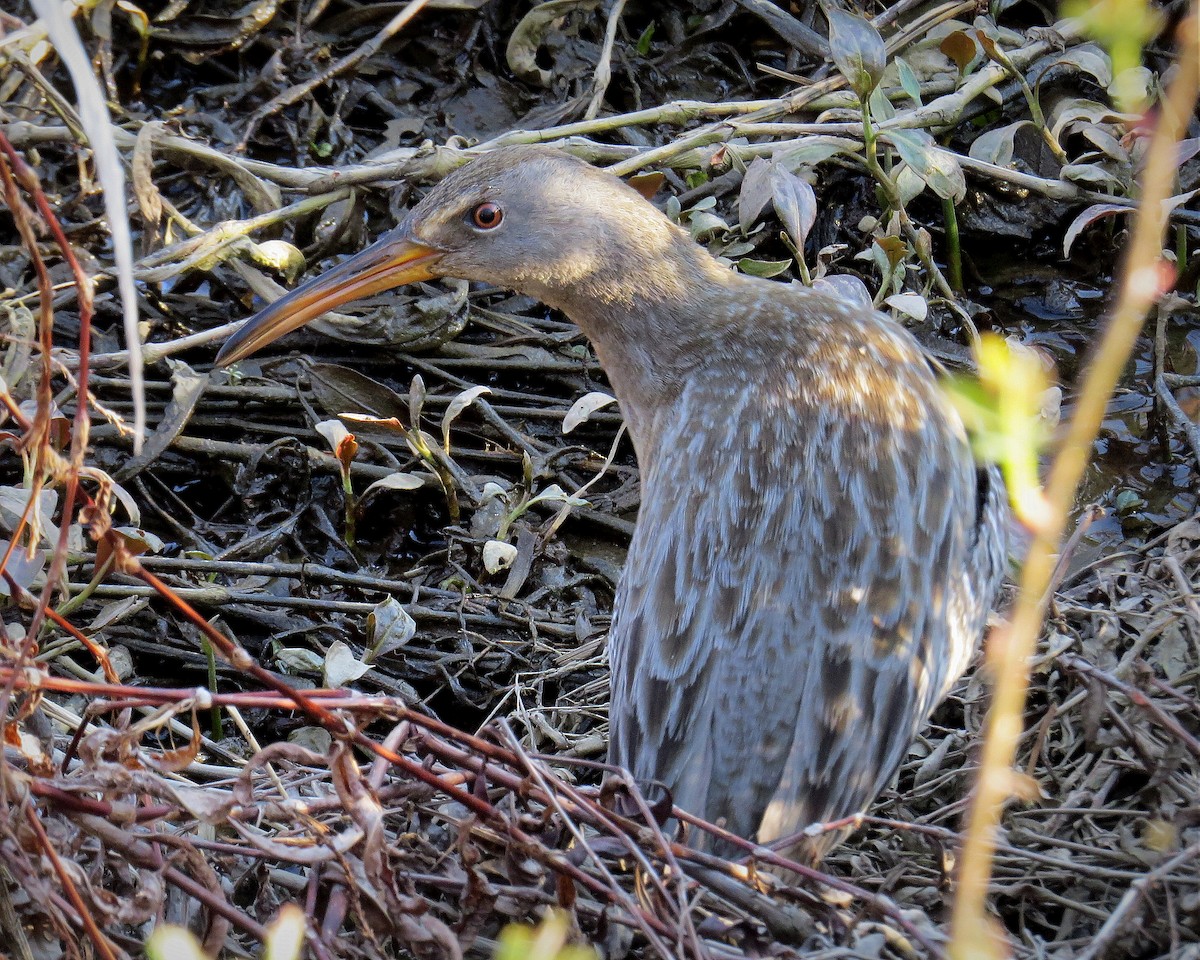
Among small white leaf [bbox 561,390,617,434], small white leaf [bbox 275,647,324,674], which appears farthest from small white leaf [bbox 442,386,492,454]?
small white leaf [bbox 275,647,324,674]

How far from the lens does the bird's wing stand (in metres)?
2.51

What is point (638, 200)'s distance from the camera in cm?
318

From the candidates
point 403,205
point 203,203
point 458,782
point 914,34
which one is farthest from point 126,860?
point 914,34

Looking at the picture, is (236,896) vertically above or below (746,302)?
below

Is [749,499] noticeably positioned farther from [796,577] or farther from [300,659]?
[300,659]

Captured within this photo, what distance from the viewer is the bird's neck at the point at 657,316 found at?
10.0ft

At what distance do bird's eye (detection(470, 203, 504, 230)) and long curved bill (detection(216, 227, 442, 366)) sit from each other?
0.12m

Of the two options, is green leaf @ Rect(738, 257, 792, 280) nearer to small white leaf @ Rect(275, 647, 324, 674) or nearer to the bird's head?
the bird's head

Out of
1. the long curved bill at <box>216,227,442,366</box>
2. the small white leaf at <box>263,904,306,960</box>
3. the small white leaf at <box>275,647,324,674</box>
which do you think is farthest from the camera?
the small white leaf at <box>275,647,324,674</box>

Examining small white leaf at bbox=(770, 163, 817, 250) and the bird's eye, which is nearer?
the bird's eye

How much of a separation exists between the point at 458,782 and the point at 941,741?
1.47m

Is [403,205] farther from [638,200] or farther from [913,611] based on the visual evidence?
[913,611]

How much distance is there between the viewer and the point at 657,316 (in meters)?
3.10

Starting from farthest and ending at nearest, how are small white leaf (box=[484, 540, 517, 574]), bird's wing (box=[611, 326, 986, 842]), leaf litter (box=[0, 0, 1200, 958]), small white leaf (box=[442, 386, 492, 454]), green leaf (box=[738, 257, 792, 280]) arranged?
green leaf (box=[738, 257, 792, 280]) < small white leaf (box=[442, 386, 492, 454]) < small white leaf (box=[484, 540, 517, 574]) < bird's wing (box=[611, 326, 986, 842]) < leaf litter (box=[0, 0, 1200, 958])
